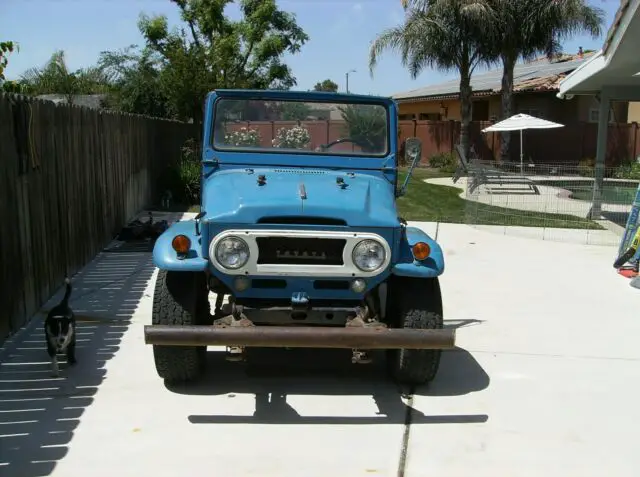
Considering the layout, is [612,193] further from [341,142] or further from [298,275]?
[298,275]

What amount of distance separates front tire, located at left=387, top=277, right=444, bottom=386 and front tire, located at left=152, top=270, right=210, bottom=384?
1321mm

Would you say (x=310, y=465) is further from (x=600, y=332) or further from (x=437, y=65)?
(x=437, y=65)

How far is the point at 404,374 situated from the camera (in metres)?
4.88

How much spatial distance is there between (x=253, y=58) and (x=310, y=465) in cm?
3390

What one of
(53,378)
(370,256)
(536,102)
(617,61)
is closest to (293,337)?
(370,256)

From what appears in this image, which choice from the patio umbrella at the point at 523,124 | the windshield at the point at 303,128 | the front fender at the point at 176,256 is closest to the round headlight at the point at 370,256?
the front fender at the point at 176,256

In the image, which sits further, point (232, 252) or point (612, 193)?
point (612, 193)

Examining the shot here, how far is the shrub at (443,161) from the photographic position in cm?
2670

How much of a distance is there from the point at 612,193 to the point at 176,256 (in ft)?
34.9

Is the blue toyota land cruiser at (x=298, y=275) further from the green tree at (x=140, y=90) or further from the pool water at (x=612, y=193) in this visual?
the green tree at (x=140, y=90)

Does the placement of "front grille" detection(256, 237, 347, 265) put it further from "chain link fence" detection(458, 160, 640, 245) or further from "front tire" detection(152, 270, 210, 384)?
"chain link fence" detection(458, 160, 640, 245)

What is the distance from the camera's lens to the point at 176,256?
4.48m

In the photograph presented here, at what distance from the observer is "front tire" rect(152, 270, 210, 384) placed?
181 inches

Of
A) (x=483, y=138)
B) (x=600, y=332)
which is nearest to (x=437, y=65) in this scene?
(x=483, y=138)
